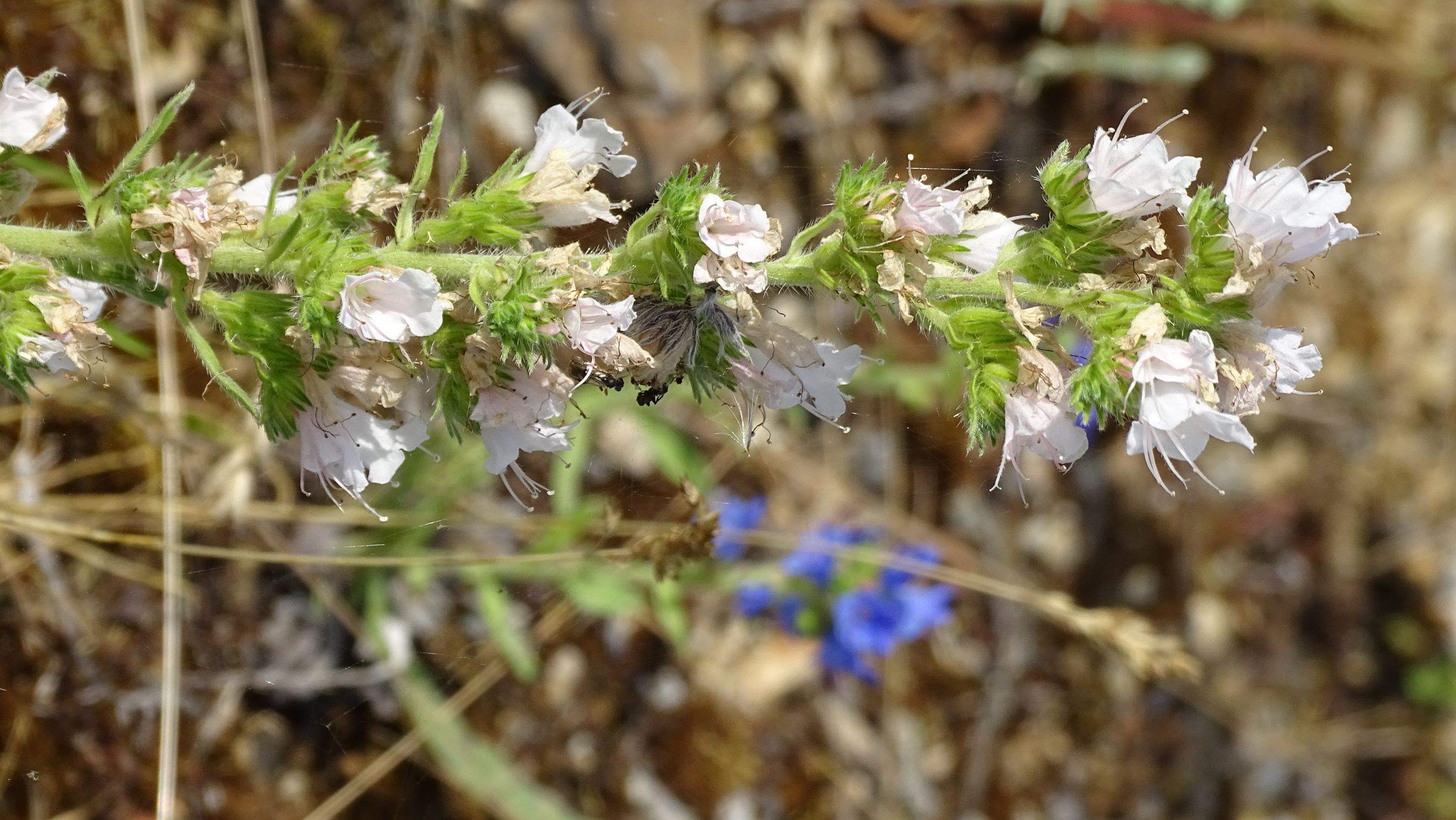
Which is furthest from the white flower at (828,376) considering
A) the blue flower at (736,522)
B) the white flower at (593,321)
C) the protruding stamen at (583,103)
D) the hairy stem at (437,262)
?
the blue flower at (736,522)

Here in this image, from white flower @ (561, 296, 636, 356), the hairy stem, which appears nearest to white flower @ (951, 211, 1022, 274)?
the hairy stem

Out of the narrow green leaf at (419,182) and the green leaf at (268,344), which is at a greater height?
the narrow green leaf at (419,182)

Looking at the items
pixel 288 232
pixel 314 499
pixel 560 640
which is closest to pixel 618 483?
pixel 560 640

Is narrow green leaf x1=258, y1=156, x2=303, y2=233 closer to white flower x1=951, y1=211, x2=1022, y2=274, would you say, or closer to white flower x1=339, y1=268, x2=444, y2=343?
white flower x1=339, y1=268, x2=444, y2=343

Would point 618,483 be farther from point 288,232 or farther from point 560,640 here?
point 288,232

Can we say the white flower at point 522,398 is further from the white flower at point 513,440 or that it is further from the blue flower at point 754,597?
the blue flower at point 754,597

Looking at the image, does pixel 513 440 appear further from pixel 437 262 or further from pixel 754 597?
pixel 754 597

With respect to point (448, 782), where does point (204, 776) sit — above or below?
above
